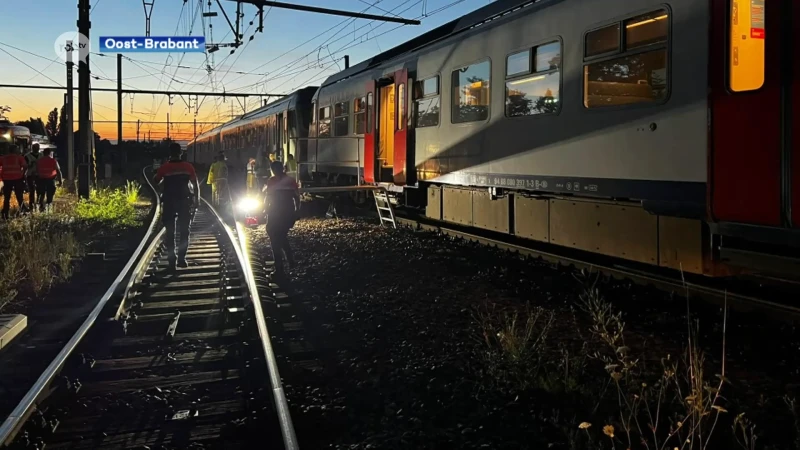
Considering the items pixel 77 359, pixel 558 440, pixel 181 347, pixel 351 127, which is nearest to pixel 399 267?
pixel 181 347

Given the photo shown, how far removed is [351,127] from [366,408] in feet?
40.7

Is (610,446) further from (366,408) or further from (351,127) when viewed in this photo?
(351,127)

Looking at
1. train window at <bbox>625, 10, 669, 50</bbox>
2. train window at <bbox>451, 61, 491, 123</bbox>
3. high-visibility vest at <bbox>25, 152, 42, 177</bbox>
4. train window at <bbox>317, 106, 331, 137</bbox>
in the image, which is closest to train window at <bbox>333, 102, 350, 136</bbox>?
train window at <bbox>317, 106, 331, 137</bbox>

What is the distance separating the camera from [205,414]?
14.8 ft

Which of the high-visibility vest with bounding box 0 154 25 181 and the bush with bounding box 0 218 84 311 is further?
the high-visibility vest with bounding box 0 154 25 181

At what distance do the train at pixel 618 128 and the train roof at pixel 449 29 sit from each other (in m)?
0.05

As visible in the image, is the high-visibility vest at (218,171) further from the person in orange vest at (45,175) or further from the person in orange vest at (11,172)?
the person in orange vest at (11,172)

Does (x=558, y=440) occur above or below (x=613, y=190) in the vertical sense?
below

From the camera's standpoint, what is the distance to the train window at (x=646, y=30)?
673 cm

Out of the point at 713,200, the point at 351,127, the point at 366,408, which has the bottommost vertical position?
the point at 366,408

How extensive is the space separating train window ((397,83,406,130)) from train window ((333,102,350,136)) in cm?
362

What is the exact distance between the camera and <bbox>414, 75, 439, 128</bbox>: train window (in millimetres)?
11875

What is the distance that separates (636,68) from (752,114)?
1.72 metres

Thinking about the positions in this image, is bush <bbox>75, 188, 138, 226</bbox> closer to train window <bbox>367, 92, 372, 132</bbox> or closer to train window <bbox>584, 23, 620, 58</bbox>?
train window <bbox>367, 92, 372, 132</bbox>
